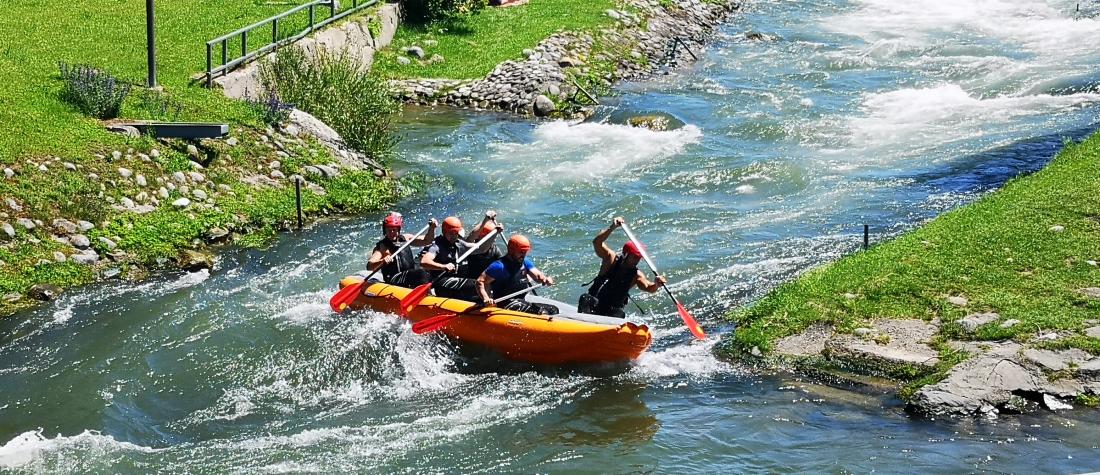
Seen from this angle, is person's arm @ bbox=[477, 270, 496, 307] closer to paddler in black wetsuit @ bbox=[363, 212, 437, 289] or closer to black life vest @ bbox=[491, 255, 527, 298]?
black life vest @ bbox=[491, 255, 527, 298]

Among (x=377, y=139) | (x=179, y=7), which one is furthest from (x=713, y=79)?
(x=179, y=7)

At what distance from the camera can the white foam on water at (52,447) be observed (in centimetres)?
1072

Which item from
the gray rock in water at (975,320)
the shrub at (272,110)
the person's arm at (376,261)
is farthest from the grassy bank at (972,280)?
the shrub at (272,110)

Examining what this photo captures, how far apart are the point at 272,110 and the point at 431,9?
10730 millimetres

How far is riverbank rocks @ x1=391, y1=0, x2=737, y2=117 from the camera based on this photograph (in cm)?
2647

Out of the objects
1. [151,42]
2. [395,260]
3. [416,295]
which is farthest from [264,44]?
[416,295]

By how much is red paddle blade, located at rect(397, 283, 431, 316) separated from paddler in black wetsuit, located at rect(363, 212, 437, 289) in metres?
0.57

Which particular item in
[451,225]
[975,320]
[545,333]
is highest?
[975,320]

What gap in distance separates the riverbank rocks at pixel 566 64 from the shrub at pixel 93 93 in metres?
8.26

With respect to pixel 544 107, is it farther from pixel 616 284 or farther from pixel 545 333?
pixel 545 333

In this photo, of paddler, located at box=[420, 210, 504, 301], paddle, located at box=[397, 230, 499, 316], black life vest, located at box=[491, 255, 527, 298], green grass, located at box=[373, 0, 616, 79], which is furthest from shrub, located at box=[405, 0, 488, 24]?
black life vest, located at box=[491, 255, 527, 298]

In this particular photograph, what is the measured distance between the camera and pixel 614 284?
13266 millimetres

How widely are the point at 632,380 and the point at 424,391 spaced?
6.89 feet

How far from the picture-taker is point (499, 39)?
2972 cm
